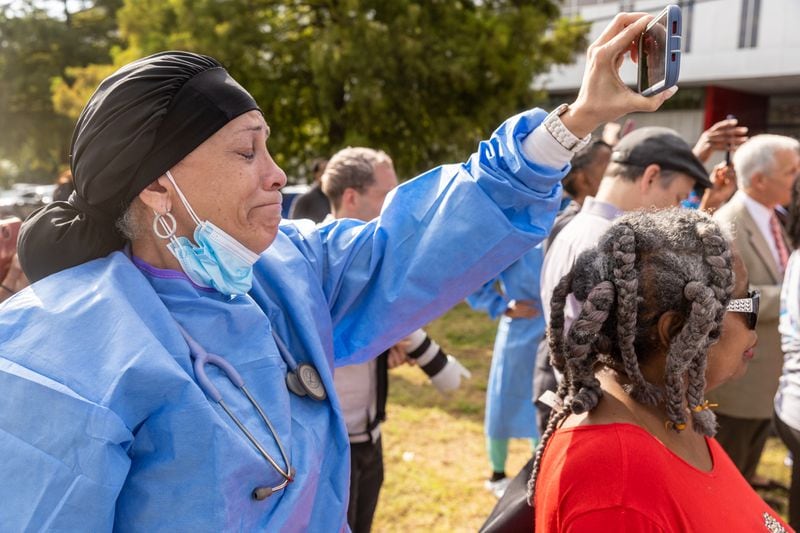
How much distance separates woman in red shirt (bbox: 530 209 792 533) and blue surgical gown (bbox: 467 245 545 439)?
2.40 m

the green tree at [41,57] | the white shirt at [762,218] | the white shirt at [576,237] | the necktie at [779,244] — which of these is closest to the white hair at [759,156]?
the white shirt at [762,218]

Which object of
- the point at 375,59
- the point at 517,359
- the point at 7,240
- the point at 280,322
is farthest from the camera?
the point at 375,59

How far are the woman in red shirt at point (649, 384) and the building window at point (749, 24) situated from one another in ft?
61.0

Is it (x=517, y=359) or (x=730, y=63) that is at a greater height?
(x=517, y=359)

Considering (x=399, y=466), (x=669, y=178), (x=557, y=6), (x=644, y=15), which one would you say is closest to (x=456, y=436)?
(x=399, y=466)

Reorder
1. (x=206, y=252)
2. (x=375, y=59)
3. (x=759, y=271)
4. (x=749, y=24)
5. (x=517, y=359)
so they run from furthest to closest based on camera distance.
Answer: (x=749, y=24) → (x=375, y=59) → (x=517, y=359) → (x=759, y=271) → (x=206, y=252)

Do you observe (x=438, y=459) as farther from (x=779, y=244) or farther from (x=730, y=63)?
(x=730, y=63)

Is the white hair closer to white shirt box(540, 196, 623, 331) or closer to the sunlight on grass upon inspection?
white shirt box(540, 196, 623, 331)

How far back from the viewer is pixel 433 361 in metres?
3.21

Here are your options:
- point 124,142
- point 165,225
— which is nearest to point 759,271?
point 165,225

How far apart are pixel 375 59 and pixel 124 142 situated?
9.07 meters

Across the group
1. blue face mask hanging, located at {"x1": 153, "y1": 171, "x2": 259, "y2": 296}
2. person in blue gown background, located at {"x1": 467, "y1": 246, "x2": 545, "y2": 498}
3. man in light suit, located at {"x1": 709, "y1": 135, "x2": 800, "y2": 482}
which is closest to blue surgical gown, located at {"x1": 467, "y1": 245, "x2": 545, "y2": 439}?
person in blue gown background, located at {"x1": 467, "y1": 246, "x2": 545, "y2": 498}

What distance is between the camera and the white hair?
361cm

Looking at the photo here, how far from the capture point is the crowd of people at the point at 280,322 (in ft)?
3.75
